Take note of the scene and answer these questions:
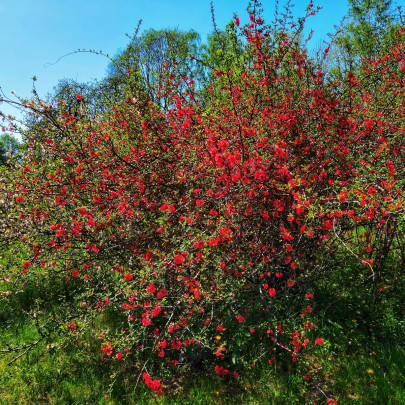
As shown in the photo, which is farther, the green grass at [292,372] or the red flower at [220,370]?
the red flower at [220,370]

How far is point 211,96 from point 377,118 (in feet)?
8.08

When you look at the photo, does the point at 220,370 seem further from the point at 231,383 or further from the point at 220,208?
the point at 220,208

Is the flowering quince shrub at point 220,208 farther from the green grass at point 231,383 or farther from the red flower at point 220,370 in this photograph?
the green grass at point 231,383

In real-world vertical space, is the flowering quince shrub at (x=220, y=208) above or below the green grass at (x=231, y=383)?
above

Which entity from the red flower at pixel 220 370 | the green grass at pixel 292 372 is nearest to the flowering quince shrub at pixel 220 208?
the red flower at pixel 220 370

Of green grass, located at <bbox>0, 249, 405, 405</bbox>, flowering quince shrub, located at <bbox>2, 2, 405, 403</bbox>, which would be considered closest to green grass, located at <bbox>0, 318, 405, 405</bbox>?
green grass, located at <bbox>0, 249, 405, 405</bbox>

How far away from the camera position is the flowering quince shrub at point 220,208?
2727 mm

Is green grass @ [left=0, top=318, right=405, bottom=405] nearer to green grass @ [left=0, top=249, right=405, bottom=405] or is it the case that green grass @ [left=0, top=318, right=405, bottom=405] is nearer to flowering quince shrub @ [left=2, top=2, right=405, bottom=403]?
green grass @ [left=0, top=249, right=405, bottom=405]

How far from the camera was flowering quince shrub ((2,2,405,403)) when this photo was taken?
2.73 meters

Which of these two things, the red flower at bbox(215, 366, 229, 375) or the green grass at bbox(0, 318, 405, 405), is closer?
the green grass at bbox(0, 318, 405, 405)

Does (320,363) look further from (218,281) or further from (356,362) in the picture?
(218,281)

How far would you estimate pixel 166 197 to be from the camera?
3.31 meters

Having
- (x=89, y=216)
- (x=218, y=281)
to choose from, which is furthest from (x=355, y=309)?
(x=89, y=216)

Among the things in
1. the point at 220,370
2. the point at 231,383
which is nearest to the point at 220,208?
the point at 220,370
